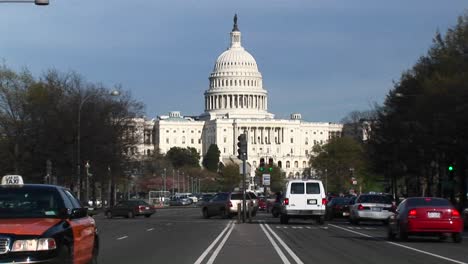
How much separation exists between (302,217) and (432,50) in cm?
2144

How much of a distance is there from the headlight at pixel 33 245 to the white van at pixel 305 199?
102 ft

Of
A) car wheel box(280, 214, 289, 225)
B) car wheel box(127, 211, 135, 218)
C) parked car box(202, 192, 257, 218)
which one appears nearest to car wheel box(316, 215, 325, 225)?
car wheel box(280, 214, 289, 225)

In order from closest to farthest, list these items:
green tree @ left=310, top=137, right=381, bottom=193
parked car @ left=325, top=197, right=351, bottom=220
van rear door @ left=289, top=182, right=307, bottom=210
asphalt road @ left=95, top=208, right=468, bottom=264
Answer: asphalt road @ left=95, top=208, right=468, bottom=264, van rear door @ left=289, top=182, right=307, bottom=210, parked car @ left=325, top=197, right=351, bottom=220, green tree @ left=310, top=137, right=381, bottom=193

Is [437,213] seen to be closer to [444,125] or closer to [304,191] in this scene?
[304,191]

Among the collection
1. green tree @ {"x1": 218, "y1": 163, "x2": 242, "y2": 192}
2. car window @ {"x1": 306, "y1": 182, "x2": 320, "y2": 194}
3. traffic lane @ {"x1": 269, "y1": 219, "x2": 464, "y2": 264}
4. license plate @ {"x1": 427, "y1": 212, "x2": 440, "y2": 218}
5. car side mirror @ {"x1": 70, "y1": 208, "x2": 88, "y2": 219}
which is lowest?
traffic lane @ {"x1": 269, "y1": 219, "x2": 464, "y2": 264}

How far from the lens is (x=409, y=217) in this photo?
96.4ft

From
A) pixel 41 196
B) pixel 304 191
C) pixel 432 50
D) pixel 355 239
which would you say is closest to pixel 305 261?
pixel 41 196

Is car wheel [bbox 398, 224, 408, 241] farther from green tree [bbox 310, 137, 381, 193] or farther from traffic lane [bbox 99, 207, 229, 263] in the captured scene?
green tree [bbox 310, 137, 381, 193]

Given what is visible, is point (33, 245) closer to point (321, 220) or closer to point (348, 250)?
point (348, 250)

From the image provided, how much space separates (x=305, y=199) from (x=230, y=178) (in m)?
134

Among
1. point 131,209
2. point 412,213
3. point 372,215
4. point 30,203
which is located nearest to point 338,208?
point 372,215

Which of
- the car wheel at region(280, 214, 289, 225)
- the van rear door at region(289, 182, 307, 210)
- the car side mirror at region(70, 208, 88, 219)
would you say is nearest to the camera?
the car side mirror at region(70, 208, 88, 219)

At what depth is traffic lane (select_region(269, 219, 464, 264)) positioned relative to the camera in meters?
21.9

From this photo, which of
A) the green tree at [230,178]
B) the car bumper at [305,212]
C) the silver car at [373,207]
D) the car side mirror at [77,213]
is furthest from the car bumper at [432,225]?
the green tree at [230,178]
